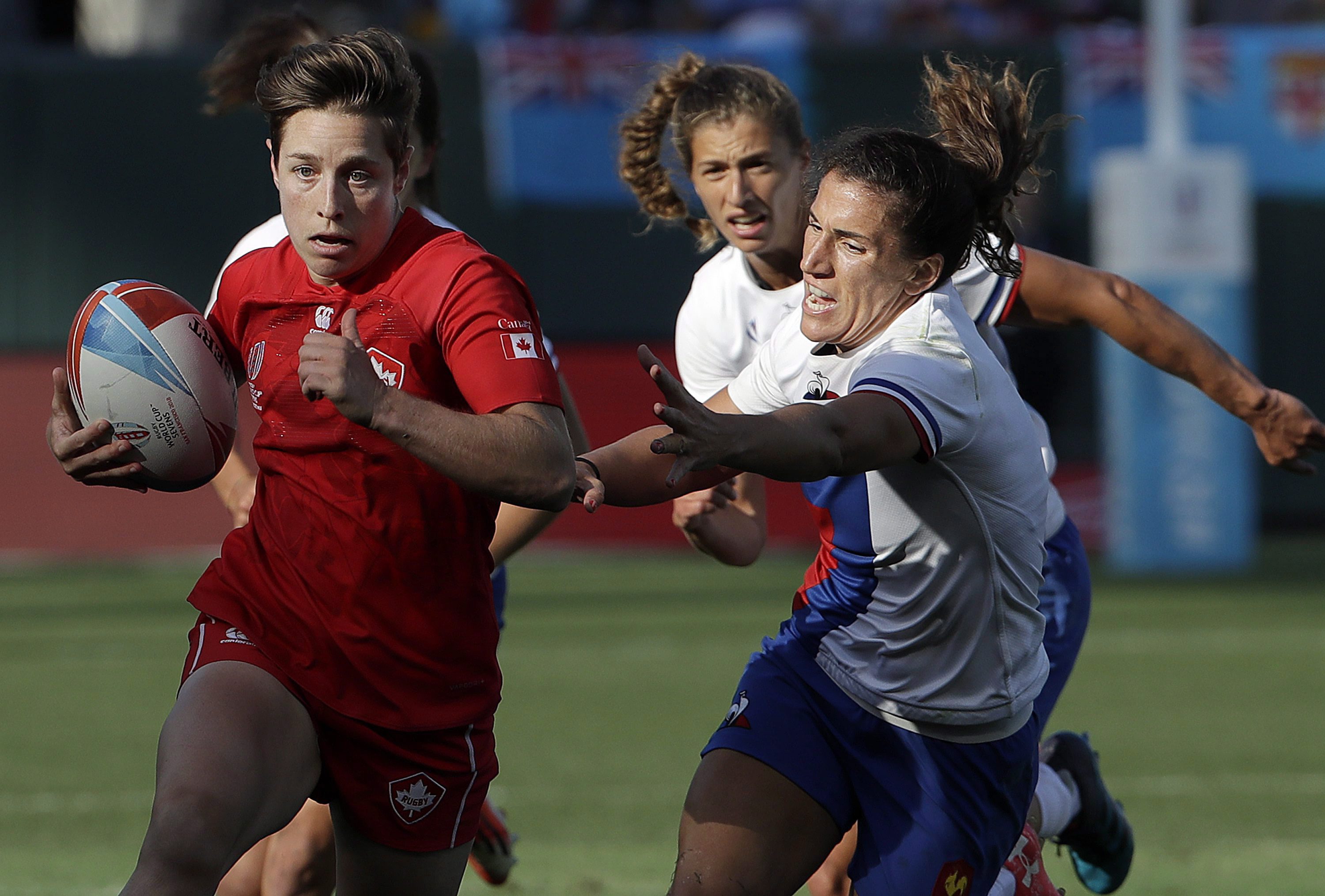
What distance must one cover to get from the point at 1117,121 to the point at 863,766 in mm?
11227

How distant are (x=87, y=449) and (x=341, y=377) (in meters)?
0.89

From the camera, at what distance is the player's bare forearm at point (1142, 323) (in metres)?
4.19

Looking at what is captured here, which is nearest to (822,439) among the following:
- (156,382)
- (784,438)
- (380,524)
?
(784,438)

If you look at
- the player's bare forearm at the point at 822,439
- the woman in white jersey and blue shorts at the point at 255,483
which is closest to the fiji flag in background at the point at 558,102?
the woman in white jersey and blue shorts at the point at 255,483

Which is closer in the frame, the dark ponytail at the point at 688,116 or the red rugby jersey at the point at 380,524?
the red rugby jersey at the point at 380,524

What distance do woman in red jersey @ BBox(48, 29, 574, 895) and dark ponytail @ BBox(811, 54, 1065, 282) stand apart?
2.41 feet

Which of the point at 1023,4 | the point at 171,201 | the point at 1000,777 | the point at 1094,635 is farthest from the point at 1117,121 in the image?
the point at 1000,777

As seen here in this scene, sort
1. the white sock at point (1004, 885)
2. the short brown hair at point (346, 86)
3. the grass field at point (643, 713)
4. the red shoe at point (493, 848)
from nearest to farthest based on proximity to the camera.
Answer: the short brown hair at point (346, 86)
the white sock at point (1004, 885)
the red shoe at point (493, 848)
the grass field at point (643, 713)

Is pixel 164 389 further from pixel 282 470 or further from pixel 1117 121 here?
pixel 1117 121

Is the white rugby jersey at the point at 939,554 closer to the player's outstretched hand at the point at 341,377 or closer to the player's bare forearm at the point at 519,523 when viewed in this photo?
the player's bare forearm at the point at 519,523

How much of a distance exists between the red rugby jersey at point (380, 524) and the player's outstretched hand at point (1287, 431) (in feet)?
6.13

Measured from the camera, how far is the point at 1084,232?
14.4m

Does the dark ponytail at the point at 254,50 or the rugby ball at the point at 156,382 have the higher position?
the dark ponytail at the point at 254,50

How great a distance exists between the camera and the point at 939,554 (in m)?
3.47
